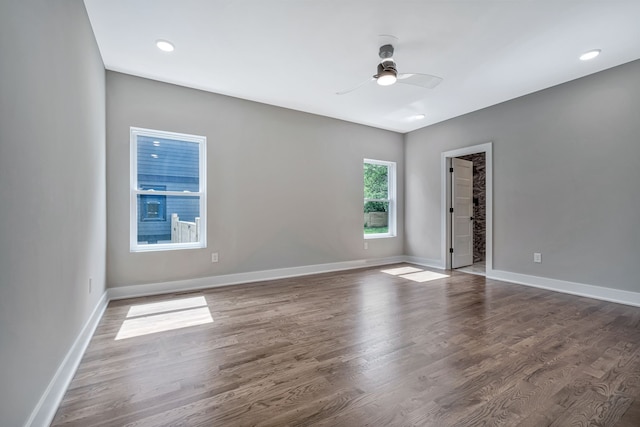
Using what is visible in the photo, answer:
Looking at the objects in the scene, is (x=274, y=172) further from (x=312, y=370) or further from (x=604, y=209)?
(x=604, y=209)

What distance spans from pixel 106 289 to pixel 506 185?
219 inches

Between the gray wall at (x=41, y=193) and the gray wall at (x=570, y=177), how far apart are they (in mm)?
→ 5105

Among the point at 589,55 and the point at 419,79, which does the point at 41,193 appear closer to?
the point at 419,79

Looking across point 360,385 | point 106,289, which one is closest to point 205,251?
point 106,289

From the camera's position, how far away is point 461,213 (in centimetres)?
549

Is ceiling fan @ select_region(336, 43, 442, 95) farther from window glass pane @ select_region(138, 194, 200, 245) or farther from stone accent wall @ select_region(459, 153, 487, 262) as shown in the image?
stone accent wall @ select_region(459, 153, 487, 262)

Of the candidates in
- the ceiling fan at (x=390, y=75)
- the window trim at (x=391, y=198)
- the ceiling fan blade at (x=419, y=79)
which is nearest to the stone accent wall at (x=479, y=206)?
the window trim at (x=391, y=198)

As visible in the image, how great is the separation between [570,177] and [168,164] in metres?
5.27

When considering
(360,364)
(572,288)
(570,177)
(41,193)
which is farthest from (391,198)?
(41,193)

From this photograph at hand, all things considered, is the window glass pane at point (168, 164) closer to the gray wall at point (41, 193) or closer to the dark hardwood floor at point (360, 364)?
the gray wall at point (41, 193)

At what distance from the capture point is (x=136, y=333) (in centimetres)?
251

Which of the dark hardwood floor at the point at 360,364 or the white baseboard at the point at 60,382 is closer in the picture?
the white baseboard at the point at 60,382

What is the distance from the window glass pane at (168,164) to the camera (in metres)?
3.69

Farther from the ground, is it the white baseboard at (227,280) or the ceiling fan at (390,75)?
the ceiling fan at (390,75)
